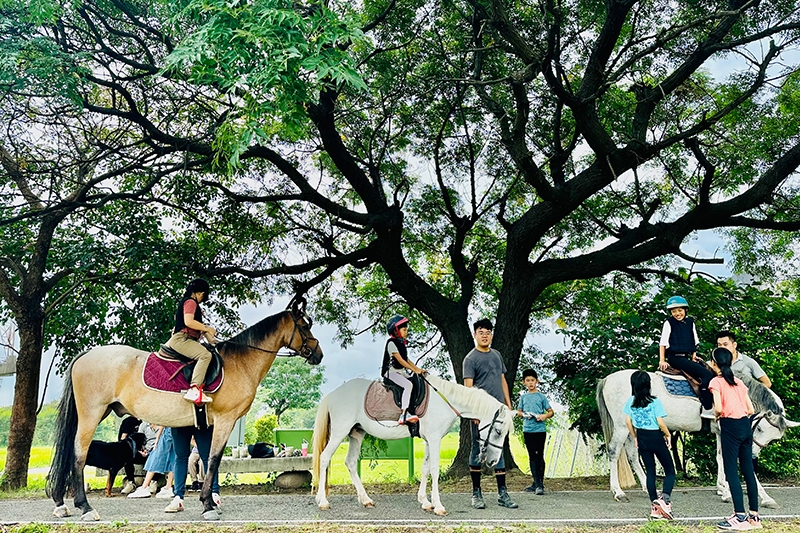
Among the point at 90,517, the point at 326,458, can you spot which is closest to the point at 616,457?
the point at 326,458

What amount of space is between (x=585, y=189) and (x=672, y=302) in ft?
12.7

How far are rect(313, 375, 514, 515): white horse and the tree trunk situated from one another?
704 centimetres

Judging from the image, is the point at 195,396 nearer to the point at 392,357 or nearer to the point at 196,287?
the point at 196,287

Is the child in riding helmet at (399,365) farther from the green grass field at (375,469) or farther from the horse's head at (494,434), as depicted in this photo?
the green grass field at (375,469)

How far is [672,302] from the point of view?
337 inches

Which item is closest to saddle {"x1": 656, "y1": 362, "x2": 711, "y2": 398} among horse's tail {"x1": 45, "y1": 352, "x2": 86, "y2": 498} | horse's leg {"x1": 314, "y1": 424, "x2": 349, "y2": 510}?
horse's leg {"x1": 314, "y1": 424, "x2": 349, "y2": 510}

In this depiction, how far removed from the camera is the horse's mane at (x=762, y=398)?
8.22m

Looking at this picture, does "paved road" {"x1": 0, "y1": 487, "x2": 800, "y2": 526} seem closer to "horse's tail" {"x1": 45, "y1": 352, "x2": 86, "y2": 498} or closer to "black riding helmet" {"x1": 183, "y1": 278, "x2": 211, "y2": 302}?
"horse's tail" {"x1": 45, "y1": 352, "x2": 86, "y2": 498}

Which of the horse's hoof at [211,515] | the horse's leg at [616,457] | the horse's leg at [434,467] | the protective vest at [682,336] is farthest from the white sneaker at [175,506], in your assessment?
the protective vest at [682,336]

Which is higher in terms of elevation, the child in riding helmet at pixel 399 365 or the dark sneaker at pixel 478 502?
the child in riding helmet at pixel 399 365

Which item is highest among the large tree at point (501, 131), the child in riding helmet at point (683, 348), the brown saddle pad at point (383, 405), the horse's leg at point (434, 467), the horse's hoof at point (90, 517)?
the large tree at point (501, 131)

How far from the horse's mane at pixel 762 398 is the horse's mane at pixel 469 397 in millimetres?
3397

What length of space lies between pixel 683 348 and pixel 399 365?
382cm

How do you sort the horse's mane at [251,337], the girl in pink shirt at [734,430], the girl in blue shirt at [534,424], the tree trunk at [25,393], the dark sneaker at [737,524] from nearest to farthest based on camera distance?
the dark sneaker at [737,524], the girl in pink shirt at [734,430], the horse's mane at [251,337], the girl in blue shirt at [534,424], the tree trunk at [25,393]
